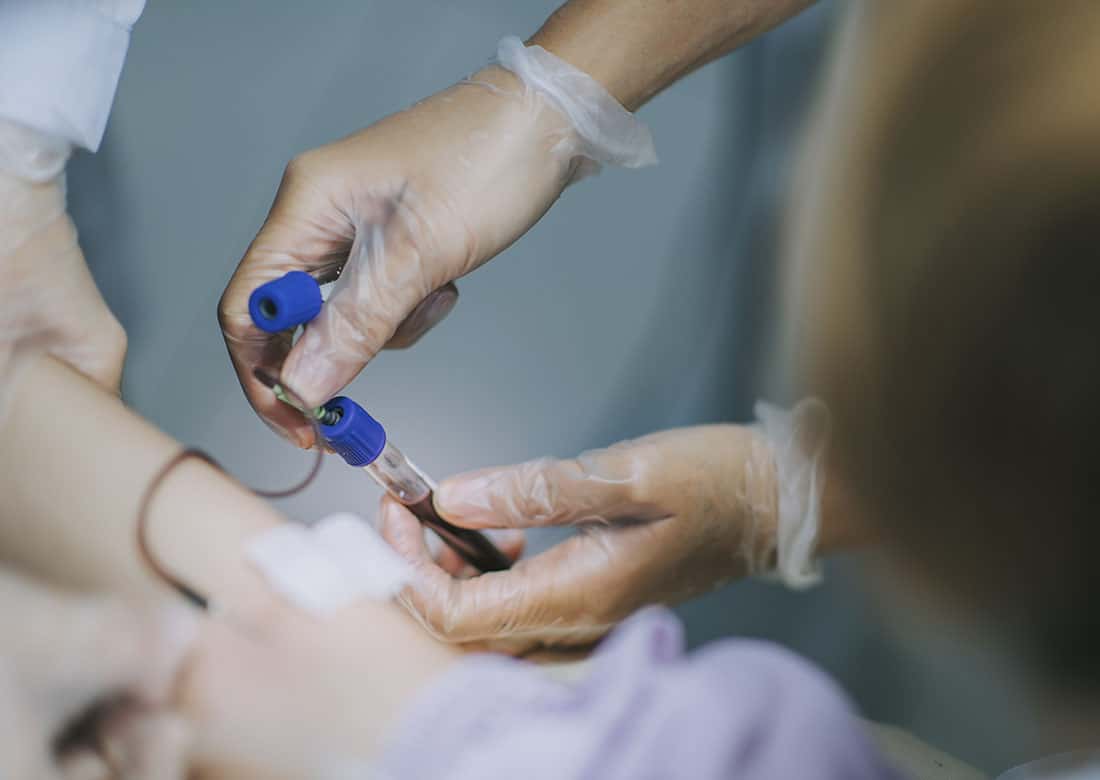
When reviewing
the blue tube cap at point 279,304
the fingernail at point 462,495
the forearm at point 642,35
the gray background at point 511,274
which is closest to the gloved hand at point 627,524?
the fingernail at point 462,495

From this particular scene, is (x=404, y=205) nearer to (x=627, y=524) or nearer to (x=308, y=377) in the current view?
(x=308, y=377)

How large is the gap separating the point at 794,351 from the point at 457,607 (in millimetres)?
468

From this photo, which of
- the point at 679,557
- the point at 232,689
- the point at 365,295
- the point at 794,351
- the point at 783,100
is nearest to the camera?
the point at 232,689

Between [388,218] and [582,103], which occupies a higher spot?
[582,103]

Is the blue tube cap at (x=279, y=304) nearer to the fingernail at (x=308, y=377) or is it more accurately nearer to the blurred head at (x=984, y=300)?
the fingernail at (x=308, y=377)

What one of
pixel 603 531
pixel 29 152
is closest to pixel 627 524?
pixel 603 531

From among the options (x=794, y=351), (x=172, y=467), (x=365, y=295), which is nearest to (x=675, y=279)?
(x=794, y=351)

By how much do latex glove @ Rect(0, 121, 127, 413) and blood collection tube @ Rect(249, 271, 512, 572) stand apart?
0.42ft

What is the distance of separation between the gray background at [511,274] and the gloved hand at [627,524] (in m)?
0.11

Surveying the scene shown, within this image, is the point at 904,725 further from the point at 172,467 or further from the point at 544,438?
the point at 172,467

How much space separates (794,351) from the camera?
3.18 ft

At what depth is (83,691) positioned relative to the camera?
0.43 metres

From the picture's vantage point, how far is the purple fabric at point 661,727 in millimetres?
375

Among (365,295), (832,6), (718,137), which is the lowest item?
(365,295)
